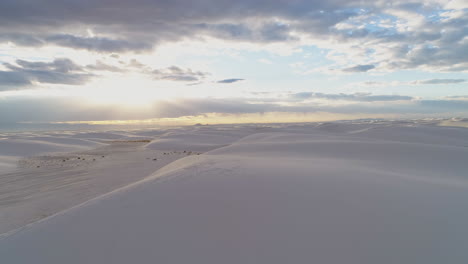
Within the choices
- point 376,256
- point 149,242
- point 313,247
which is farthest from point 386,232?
point 149,242

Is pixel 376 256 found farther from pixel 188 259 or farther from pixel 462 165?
pixel 462 165

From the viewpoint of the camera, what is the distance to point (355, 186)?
12.6 ft

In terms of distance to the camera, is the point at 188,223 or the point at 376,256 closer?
the point at 376,256

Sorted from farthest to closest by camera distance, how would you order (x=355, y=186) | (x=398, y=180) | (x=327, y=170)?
(x=327, y=170), (x=398, y=180), (x=355, y=186)

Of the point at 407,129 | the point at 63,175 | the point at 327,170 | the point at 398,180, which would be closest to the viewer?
the point at 398,180

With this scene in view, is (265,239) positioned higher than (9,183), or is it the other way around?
(265,239)

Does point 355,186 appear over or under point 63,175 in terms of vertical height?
over

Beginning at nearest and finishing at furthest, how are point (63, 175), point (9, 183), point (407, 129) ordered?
point (9, 183) < point (63, 175) < point (407, 129)

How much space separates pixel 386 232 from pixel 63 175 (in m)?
10.5

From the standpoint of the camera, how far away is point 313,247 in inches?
95.1

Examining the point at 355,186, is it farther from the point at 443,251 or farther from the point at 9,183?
the point at 9,183

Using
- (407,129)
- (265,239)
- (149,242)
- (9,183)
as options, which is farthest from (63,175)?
(407,129)

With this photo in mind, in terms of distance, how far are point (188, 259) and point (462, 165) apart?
7.11 metres

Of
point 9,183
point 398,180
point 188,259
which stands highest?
point 398,180
